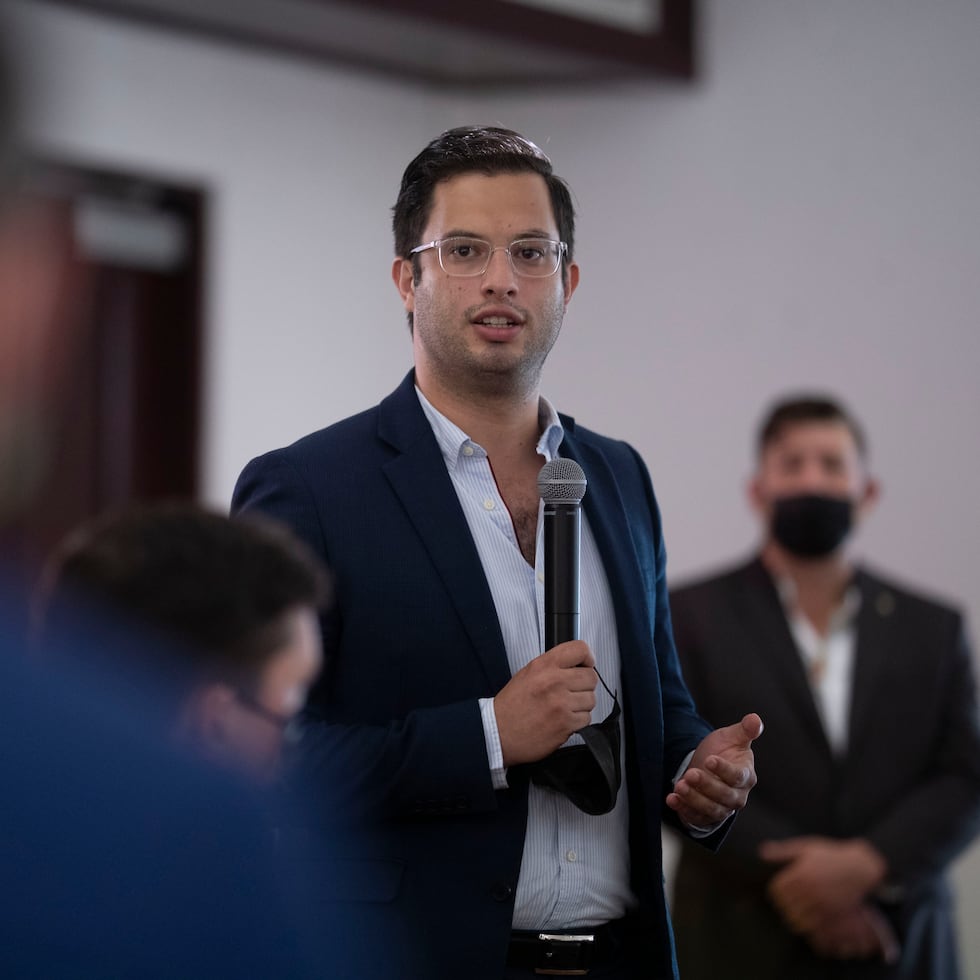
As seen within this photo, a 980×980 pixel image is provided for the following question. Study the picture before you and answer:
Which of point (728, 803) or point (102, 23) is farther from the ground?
point (102, 23)

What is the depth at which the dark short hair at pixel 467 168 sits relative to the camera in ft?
6.70

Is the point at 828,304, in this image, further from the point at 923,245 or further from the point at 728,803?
the point at 728,803

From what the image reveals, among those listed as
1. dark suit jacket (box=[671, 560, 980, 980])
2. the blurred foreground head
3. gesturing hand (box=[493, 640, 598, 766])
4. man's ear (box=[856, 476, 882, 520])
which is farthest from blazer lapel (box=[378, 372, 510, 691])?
man's ear (box=[856, 476, 882, 520])

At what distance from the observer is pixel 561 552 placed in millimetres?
1865

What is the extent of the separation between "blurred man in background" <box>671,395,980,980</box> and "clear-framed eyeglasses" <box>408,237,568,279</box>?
1.79 metres

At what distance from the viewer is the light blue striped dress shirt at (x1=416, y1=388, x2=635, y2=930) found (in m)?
1.92

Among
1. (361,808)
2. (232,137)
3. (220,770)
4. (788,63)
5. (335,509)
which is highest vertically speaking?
(788,63)

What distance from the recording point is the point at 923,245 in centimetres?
489

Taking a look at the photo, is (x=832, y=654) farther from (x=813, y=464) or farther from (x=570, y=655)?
(x=570, y=655)

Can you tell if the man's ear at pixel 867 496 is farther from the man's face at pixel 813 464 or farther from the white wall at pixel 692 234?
the white wall at pixel 692 234

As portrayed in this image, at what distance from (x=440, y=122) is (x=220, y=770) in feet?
14.0

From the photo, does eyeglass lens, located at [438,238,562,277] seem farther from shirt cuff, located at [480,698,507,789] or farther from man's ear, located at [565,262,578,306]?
shirt cuff, located at [480,698,507,789]

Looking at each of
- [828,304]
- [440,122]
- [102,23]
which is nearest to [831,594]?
[828,304]

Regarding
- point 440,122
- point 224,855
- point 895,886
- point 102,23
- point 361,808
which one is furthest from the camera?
point 440,122
